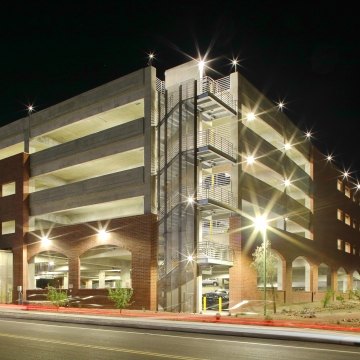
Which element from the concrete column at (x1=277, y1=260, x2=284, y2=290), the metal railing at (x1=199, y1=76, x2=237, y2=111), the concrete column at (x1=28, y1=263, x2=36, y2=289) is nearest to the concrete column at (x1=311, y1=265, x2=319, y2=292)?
the concrete column at (x1=277, y1=260, x2=284, y2=290)

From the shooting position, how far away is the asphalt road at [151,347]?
43.4 feet

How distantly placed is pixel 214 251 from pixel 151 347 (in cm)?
2191

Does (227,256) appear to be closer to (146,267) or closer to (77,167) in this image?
(146,267)

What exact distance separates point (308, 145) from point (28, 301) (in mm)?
31535

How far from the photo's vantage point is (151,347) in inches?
592

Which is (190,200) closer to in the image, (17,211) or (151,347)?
(17,211)

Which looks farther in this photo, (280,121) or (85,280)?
(85,280)

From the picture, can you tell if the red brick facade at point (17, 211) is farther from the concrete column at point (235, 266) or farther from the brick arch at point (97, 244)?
the concrete column at point (235, 266)

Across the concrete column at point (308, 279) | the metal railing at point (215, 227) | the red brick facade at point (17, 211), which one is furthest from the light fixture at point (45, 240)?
the concrete column at point (308, 279)

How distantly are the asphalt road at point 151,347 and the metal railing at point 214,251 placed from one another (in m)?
15.7

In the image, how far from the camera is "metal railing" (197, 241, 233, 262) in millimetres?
35031

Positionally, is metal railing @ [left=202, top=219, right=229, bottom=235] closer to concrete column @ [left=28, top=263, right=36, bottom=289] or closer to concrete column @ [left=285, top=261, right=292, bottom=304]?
concrete column @ [left=285, top=261, right=292, bottom=304]

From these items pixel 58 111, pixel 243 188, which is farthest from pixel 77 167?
pixel 243 188

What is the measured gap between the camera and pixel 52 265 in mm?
54500
